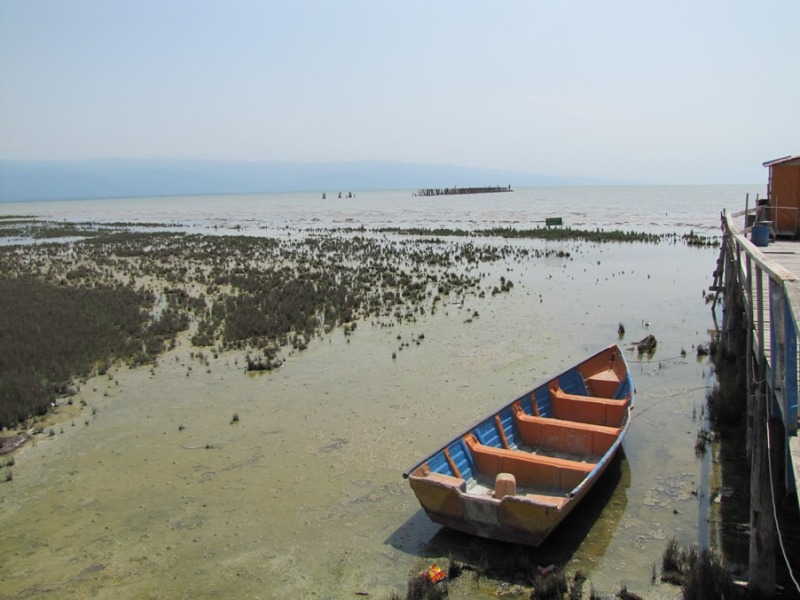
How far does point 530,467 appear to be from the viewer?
764 cm

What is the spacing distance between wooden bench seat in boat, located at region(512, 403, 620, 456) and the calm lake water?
444mm

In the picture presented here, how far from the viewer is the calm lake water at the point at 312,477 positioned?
21.4ft

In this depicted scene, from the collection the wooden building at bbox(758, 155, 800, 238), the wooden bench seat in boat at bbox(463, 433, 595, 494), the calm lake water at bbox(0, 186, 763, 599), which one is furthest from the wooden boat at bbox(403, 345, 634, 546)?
the wooden building at bbox(758, 155, 800, 238)

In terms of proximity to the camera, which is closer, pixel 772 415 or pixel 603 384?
pixel 772 415

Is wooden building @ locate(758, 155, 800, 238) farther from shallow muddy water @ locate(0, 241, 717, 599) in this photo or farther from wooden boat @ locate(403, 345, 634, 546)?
wooden boat @ locate(403, 345, 634, 546)

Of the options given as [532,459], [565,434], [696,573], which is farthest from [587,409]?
[696,573]

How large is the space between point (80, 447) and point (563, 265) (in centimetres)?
2358

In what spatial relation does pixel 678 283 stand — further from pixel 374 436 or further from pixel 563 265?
pixel 374 436

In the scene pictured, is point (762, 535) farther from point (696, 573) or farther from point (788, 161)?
point (788, 161)

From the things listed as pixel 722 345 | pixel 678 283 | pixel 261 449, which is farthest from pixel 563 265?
pixel 261 449

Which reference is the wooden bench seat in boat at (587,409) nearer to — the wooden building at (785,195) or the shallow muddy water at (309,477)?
the shallow muddy water at (309,477)

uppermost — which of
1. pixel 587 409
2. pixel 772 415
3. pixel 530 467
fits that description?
pixel 772 415

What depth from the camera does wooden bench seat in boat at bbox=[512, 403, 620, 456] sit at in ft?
27.8

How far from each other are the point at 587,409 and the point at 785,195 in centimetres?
1277
